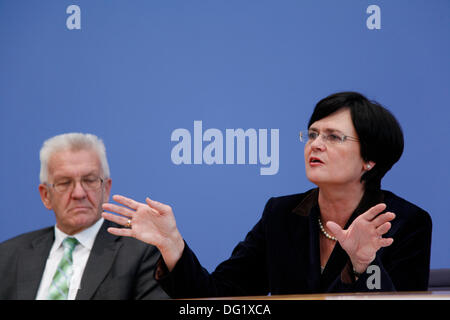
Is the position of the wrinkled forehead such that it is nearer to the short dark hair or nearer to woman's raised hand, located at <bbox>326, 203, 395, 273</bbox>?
woman's raised hand, located at <bbox>326, 203, 395, 273</bbox>

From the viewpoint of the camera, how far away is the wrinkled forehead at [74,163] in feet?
4.62

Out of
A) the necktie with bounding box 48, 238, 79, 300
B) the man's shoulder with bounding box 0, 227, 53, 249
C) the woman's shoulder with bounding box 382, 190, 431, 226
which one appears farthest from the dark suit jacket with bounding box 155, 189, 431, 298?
the man's shoulder with bounding box 0, 227, 53, 249

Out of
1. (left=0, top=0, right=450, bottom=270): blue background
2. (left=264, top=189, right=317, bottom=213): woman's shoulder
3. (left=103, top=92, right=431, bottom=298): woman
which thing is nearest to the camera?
(left=103, top=92, right=431, bottom=298): woman

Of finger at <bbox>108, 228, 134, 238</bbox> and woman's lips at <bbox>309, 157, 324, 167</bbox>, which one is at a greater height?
woman's lips at <bbox>309, 157, 324, 167</bbox>

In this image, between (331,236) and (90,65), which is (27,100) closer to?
(90,65)

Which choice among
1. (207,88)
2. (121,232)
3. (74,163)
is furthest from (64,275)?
(207,88)

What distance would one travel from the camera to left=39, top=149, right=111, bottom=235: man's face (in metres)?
1.40

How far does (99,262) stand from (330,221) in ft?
2.50

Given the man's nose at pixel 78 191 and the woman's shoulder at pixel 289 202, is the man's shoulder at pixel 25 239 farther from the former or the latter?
the woman's shoulder at pixel 289 202

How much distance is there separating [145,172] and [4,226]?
2.64ft

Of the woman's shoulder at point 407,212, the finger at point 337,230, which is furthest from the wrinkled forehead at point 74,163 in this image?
the woman's shoulder at point 407,212

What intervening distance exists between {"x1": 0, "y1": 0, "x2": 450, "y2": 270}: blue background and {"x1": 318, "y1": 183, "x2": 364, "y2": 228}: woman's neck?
95cm

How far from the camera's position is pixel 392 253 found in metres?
1.65
